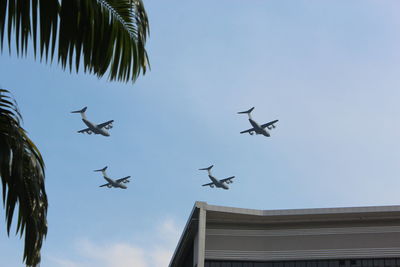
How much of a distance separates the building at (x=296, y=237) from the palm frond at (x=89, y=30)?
119 ft

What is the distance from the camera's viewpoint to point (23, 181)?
20.1ft

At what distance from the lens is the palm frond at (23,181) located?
5930 millimetres

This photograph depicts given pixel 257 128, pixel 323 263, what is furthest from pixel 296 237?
pixel 257 128

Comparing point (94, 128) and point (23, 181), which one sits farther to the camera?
point (94, 128)

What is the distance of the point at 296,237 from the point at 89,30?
1564 inches

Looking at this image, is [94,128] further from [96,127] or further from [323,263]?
[323,263]

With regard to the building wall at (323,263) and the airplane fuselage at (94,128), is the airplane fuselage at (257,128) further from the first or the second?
the building wall at (323,263)

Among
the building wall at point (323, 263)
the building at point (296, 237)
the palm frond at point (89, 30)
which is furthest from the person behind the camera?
the building at point (296, 237)

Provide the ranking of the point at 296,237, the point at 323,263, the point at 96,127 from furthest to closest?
1. the point at 96,127
2. the point at 296,237
3. the point at 323,263

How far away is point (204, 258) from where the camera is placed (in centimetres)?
4200

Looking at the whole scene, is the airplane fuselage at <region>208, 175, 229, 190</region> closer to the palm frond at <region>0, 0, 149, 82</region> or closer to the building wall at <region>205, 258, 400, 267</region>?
the building wall at <region>205, 258, 400, 267</region>

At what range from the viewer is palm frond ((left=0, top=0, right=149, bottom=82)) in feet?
18.0

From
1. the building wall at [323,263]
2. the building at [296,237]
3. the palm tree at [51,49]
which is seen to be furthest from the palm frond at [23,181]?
the building wall at [323,263]

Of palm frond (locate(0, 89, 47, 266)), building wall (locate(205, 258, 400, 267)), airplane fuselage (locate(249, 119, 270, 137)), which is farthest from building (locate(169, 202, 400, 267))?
palm frond (locate(0, 89, 47, 266))
